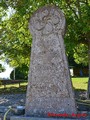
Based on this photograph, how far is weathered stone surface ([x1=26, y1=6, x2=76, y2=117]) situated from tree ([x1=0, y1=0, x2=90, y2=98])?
5.40 meters

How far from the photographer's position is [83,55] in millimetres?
21391

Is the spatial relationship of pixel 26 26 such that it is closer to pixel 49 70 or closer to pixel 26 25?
pixel 26 25

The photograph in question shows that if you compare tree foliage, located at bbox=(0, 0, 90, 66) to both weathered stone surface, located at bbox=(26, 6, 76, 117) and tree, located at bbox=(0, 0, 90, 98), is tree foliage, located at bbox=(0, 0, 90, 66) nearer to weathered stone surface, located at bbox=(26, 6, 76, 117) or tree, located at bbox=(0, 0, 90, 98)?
tree, located at bbox=(0, 0, 90, 98)

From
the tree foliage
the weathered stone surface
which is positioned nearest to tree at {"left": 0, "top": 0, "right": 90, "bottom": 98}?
the tree foliage

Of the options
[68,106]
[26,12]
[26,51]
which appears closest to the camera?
[68,106]

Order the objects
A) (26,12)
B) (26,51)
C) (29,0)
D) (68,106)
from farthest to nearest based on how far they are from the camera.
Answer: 1. (26,51)
2. (26,12)
3. (29,0)
4. (68,106)

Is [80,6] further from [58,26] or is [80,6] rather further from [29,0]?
[58,26]

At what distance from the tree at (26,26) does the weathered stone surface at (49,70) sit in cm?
540

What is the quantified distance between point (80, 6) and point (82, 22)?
1.84 meters

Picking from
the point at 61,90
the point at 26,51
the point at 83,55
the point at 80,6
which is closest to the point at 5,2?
the point at 80,6

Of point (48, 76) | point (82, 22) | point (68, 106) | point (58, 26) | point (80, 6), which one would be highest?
point (80, 6)

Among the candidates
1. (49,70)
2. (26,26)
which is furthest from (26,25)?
(49,70)

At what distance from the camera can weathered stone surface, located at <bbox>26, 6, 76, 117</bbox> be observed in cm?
798

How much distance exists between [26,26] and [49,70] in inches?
367
